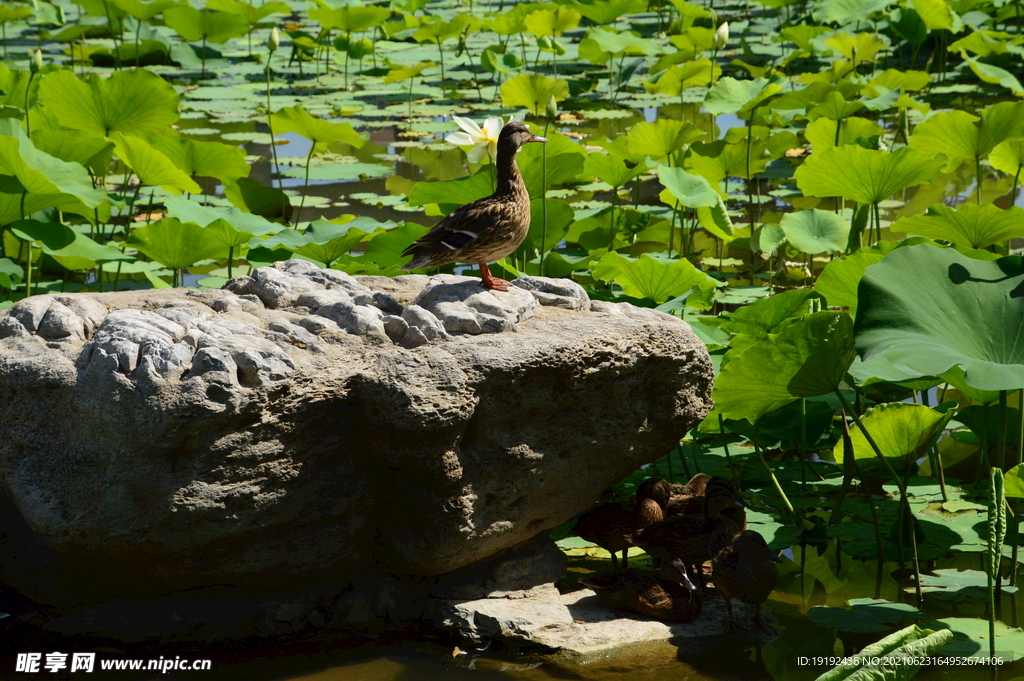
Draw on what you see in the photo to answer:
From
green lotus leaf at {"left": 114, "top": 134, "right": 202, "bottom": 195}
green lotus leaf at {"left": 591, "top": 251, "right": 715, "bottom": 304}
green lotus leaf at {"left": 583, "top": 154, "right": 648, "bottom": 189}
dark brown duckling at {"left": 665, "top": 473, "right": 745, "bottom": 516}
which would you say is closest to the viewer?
dark brown duckling at {"left": 665, "top": 473, "right": 745, "bottom": 516}

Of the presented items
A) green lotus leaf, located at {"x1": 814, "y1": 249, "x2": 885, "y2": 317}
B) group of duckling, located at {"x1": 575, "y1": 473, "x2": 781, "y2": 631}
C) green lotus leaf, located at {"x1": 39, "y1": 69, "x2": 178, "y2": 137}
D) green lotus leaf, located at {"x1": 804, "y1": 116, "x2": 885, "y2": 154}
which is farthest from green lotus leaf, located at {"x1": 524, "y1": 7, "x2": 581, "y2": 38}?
group of duckling, located at {"x1": 575, "y1": 473, "x2": 781, "y2": 631}

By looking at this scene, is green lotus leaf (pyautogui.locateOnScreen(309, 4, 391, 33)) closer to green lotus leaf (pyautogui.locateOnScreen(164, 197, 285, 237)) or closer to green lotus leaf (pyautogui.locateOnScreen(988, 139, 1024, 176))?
green lotus leaf (pyautogui.locateOnScreen(164, 197, 285, 237))

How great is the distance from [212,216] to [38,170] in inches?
26.7

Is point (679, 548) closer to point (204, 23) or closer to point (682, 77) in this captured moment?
point (682, 77)

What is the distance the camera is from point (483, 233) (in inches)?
105

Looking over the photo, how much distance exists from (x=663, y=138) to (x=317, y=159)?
3.04 m

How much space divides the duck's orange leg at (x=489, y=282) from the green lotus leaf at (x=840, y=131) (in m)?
2.83

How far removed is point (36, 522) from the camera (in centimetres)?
228

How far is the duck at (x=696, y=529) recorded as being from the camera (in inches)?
108

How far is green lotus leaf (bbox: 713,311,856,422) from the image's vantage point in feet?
8.61

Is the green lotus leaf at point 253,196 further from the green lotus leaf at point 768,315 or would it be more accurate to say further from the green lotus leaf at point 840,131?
the green lotus leaf at point 840,131

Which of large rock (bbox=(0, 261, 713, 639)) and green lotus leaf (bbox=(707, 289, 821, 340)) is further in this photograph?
green lotus leaf (bbox=(707, 289, 821, 340))

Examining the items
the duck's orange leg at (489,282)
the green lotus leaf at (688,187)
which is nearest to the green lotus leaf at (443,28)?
the green lotus leaf at (688,187)

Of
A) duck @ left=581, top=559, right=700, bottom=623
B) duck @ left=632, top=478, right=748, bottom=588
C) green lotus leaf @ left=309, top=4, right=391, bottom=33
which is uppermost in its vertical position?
green lotus leaf @ left=309, top=4, right=391, bottom=33
